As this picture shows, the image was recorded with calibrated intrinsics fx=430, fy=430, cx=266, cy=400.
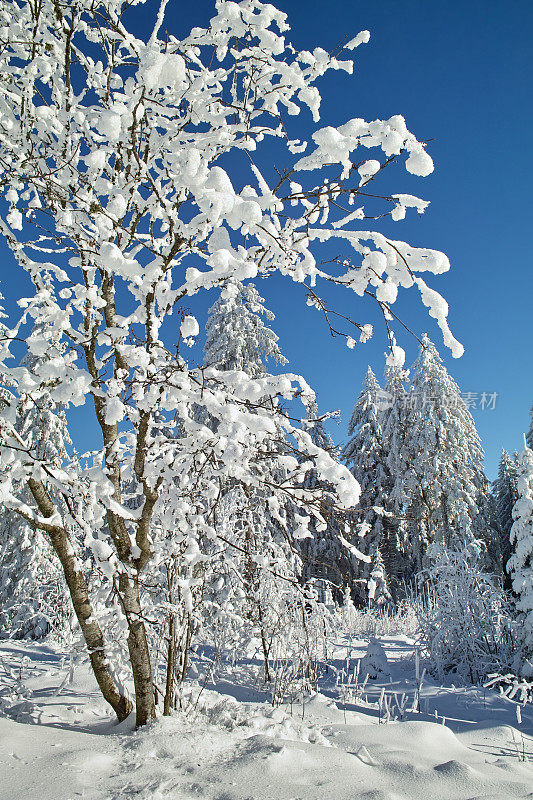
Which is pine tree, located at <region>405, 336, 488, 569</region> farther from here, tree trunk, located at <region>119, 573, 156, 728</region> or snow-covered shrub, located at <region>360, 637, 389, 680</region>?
tree trunk, located at <region>119, 573, 156, 728</region>

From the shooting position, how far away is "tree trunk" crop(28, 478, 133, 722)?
279 cm

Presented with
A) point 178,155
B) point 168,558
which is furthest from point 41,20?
point 168,558

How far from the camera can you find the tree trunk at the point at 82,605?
9.15 feet

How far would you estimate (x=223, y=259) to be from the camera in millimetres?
1776

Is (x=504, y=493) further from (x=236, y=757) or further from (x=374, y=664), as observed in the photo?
(x=236, y=757)

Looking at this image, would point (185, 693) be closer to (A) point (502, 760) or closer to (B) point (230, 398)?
(A) point (502, 760)

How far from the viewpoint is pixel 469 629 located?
798 centimetres

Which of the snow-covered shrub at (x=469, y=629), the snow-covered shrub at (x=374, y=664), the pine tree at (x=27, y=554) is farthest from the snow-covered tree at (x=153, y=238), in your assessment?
the pine tree at (x=27, y=554)

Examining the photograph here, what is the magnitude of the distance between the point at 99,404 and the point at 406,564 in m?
20.4

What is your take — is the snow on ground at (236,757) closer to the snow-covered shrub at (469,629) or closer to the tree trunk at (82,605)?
the tree trunk at (82,605)

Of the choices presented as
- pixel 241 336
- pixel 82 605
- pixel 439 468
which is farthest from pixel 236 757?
pixel 439 468

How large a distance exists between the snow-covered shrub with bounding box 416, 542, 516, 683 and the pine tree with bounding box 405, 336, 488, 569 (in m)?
10.1

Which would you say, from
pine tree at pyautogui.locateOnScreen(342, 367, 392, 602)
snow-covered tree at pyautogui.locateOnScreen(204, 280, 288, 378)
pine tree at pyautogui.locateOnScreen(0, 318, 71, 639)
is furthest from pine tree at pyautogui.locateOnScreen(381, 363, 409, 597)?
pine tree at pyautogui.locateOnScreen(0, 318, 71, 639)

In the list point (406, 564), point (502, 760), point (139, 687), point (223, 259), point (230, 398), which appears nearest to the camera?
point (223, 259)
